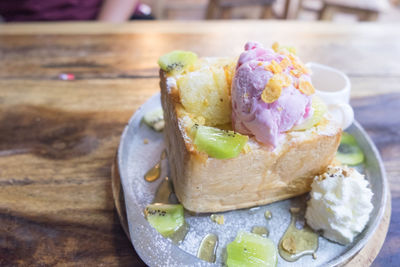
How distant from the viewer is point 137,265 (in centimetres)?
102

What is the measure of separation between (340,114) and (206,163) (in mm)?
646

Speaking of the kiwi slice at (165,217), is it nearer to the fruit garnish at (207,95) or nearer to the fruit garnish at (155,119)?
the fruit garnish at (207,95)

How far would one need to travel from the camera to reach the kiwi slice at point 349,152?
1.31 metres

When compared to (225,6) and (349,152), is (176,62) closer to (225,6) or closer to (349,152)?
(349,152)

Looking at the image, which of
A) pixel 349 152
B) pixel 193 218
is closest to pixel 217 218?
pixel 193 218

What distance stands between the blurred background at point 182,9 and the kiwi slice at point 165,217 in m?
1.94

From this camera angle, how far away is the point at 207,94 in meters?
1.05

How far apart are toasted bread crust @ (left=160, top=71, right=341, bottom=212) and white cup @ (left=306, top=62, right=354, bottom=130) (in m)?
0.21

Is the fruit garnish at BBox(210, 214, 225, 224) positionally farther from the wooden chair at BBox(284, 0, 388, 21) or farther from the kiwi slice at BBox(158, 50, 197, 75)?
the wooden chair at BBox(284, 0, 388, 21)

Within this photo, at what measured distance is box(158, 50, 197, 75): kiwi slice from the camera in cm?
122

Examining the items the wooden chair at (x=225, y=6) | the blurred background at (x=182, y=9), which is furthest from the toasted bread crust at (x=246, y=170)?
the wooden chair at (x=225, y=6)

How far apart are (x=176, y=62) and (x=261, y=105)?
0.42 meters

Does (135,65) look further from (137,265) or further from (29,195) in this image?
(137,265)

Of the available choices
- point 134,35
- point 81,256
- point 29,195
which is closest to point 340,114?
point 81,256
